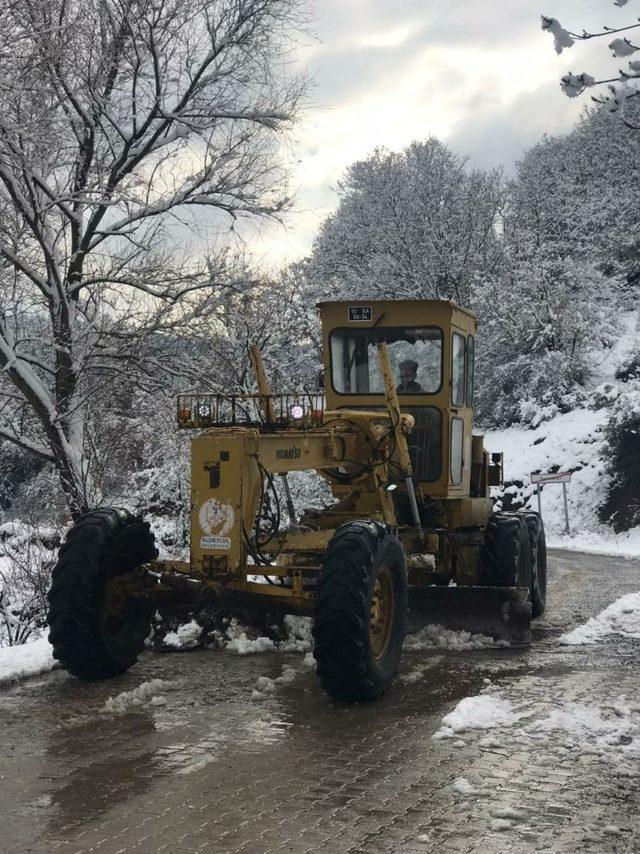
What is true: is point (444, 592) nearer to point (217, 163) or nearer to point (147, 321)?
point (147, 321)

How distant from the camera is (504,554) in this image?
10.1m

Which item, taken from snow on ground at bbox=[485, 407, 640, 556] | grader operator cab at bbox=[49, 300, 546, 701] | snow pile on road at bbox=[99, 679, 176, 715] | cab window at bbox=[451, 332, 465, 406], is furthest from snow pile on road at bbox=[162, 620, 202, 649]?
snow on ground at bbox=[485, 407, 640, 556]

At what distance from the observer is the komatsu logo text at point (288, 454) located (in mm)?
7656

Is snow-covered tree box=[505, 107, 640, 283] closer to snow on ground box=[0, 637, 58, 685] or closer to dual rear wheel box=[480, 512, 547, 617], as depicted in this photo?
dual rear wheel box=[480, 512, 547, 617]

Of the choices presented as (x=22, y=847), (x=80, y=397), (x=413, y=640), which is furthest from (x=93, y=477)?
(x=22, y=847)

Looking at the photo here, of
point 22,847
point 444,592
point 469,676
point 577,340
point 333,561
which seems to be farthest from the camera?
point 577,340

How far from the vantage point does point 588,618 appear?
36.9 feet

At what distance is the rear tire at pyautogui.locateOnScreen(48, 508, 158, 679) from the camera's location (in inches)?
287

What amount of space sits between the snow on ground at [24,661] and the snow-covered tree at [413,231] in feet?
94.8

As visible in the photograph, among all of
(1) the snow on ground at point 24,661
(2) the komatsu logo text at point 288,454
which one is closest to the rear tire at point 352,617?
(2) the komatsu logo text at point 288,454

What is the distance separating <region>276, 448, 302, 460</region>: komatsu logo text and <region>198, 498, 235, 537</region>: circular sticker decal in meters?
0.72

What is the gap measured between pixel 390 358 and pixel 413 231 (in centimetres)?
3057

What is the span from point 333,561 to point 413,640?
245 centimetres

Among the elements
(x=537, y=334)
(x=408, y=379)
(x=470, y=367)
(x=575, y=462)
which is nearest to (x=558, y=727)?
(x=408, y=379)
